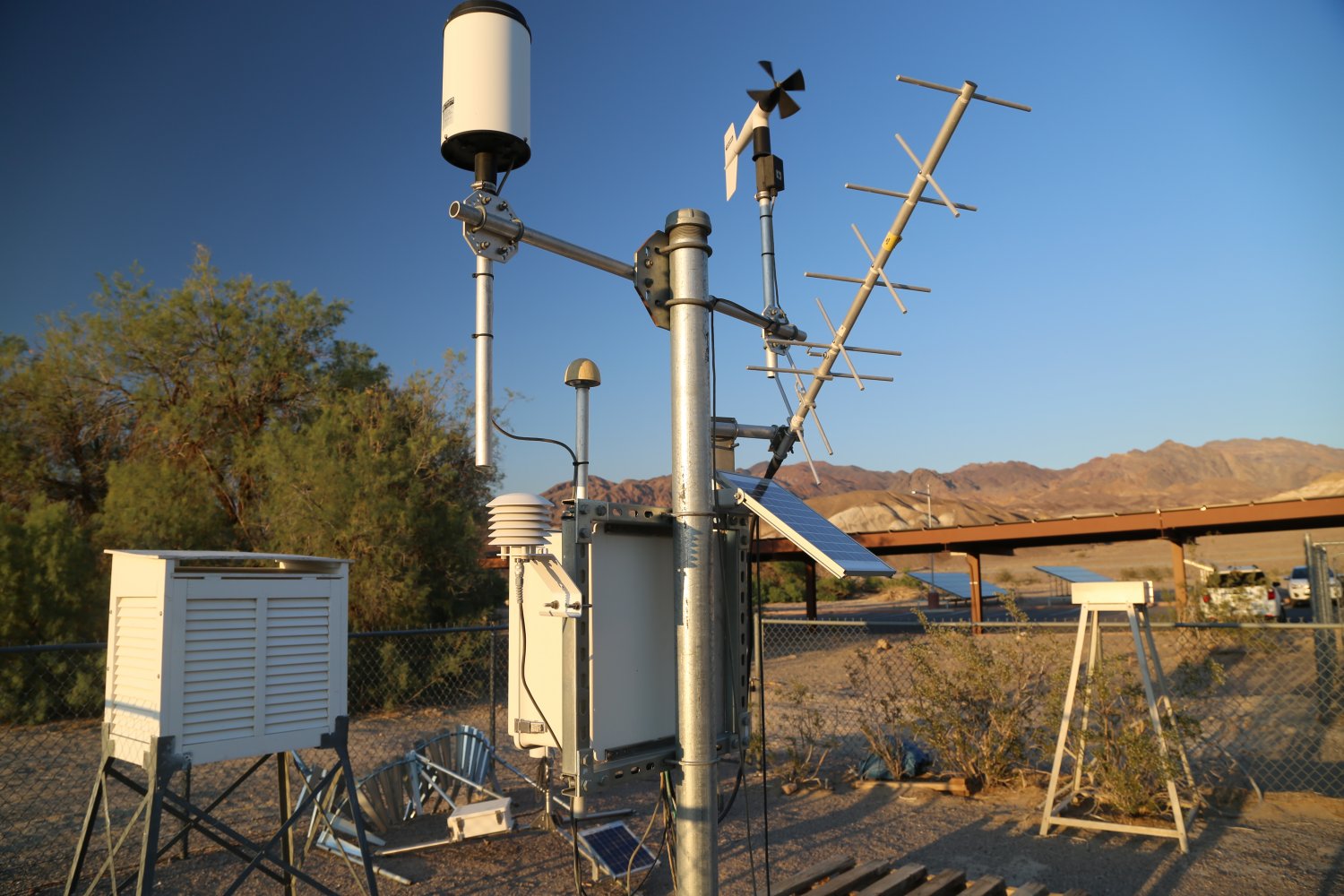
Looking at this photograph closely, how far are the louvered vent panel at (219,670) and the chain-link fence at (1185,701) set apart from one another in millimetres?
5477

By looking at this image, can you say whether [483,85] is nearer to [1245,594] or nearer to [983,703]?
[983,703]

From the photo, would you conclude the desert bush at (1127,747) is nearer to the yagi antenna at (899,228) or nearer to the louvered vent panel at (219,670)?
the yagi antenna at (899,228)

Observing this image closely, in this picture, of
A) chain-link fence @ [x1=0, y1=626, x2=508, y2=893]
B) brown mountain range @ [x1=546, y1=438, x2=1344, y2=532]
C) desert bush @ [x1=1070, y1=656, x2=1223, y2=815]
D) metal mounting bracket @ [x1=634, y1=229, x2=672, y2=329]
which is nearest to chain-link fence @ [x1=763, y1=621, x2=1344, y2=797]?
desert bush @ [x1=1070, y1=656, x2=1223, y2=815]

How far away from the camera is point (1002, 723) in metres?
7.70

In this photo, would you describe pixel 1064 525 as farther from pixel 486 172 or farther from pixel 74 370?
pixel 74 370

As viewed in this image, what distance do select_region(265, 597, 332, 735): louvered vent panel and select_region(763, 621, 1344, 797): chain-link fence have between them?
508cm

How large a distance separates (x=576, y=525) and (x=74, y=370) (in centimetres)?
1969

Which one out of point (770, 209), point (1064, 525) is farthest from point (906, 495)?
point (770, 209)

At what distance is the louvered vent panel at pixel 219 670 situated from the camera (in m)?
4.05

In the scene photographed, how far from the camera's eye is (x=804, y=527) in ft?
10.9

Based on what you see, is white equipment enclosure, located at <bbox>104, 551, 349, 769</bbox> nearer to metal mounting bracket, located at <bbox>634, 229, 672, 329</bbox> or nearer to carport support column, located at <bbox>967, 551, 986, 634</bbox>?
metal mounting bracket, located at <bbox>634, 229, 672, 329</bbox>

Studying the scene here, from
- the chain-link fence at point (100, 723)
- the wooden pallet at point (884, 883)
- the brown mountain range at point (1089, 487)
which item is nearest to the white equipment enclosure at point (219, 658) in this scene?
the chain-link fence at point (100, 723)

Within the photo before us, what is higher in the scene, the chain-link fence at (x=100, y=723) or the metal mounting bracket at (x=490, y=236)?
the metal mounting bracket at (x=490, y=236)

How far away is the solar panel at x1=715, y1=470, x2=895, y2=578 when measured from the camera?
306 centimetres
